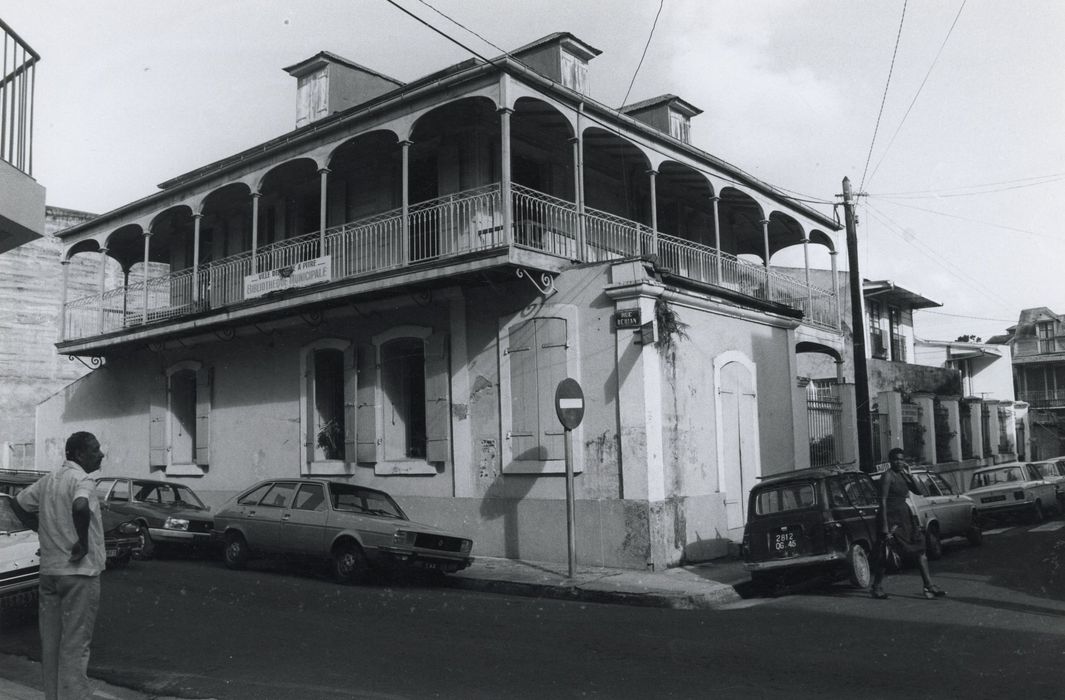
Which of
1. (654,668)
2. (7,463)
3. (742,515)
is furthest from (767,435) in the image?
(7,463)

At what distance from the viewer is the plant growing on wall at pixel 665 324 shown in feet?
45.9

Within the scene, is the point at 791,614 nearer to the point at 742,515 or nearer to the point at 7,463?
the point at 742,515

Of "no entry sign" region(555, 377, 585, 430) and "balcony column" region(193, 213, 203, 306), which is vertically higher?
"balcony column" region(193, 213, 203, 306)

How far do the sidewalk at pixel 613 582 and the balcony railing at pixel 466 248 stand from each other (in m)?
4.88

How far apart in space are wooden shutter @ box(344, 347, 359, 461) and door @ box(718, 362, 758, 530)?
6.89 meters

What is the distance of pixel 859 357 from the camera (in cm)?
1822

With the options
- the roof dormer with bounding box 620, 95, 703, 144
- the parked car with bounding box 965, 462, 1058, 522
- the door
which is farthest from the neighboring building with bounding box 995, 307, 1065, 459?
the door

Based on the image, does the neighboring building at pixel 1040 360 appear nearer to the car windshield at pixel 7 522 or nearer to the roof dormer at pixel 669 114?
the roof dormer at pixel 669 114

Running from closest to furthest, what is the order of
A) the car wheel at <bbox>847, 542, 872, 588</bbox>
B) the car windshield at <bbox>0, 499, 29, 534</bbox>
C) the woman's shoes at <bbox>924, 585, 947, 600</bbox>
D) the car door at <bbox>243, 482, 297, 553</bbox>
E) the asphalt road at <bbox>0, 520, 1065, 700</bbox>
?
1. the asphalt road at <bbox>0, 520, 1065, 700</bbox>
2. the car windshield at <bbox>0, 499, 29, 534</bbox>
3. the woman's shoes at <bbox>924, 585, 947, 600</bbox>
4. the car wheel at <bbox>847, 542, 872, 588</bbox>
5. the car door at <bbox>243, 482, 297, 553</bbox>

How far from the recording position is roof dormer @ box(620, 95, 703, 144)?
2153 centimetres

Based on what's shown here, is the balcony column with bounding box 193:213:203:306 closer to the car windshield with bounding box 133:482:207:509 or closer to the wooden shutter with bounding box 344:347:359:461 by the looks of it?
the wooden shutter with bounding box 344:347:359:461

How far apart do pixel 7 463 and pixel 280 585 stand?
20.9 m

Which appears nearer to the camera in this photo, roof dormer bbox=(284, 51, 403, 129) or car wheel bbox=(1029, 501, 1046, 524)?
car wheel bbox=(1029, 501, 1046, 524)

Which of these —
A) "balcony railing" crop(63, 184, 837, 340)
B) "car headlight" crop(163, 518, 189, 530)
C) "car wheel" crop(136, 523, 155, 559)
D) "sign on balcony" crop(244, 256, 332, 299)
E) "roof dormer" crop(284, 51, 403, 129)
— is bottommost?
"car wheel" crop(136, 523, 155, 559)
